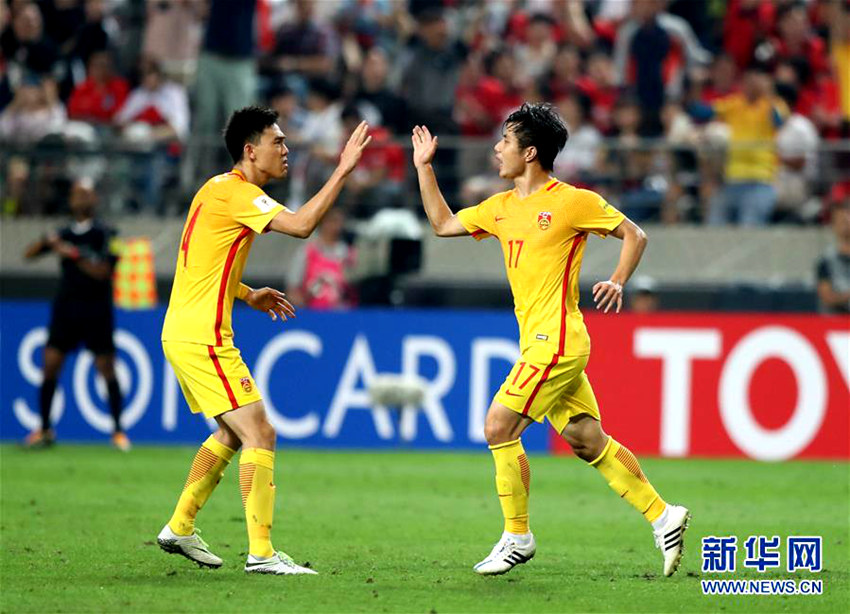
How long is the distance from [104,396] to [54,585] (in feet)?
28.3

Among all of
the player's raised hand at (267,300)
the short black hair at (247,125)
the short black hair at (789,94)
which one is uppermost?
the short black hair at (789,94)

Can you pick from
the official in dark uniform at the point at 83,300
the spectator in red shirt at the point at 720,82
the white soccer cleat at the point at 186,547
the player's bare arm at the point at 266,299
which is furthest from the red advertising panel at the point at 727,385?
the white soccer cleat at the point at 186,547

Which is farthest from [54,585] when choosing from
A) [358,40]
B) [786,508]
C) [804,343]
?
[358,40]

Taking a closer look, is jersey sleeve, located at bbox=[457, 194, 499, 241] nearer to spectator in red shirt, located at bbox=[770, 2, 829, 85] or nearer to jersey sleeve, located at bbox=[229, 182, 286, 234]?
jersey sleeve, located at bbox=[229, 182, 286, 234]

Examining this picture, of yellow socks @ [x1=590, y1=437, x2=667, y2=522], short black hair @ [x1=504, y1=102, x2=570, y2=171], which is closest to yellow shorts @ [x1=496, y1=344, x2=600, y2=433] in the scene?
yellow socks @ [x1=590, y1=437, x2=667, y2=522]

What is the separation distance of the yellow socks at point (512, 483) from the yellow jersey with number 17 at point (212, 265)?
5.41 ft

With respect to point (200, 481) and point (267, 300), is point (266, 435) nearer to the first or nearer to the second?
point (200, 481)

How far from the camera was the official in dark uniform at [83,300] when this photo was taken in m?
14.9

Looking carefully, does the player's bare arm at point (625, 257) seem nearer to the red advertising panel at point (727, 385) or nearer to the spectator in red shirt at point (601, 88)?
the red advertising panel at point (727, 385)

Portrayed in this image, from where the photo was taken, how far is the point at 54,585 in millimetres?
7664

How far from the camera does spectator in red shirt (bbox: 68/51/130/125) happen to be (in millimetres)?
18922

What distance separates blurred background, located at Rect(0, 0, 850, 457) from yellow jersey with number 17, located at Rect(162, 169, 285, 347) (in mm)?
7751

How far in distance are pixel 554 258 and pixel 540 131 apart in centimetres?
72

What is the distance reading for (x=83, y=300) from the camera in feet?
49.2
